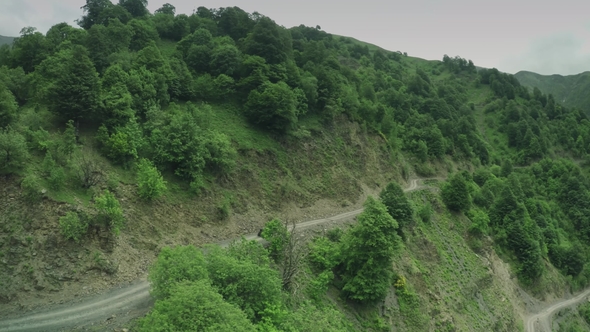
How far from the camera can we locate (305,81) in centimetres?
5572

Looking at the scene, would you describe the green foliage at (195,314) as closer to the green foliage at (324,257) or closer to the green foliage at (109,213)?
the green foliage at (109,213)

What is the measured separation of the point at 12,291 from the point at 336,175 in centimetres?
3855

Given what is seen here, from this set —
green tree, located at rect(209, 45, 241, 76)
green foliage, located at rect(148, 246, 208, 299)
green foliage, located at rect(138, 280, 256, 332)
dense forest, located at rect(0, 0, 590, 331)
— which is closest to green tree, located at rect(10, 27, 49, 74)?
dense forest, located at rect(0, 0, 590, 331)

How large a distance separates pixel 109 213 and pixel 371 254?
67.2ft

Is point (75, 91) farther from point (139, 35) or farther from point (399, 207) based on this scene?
point (399, 207)

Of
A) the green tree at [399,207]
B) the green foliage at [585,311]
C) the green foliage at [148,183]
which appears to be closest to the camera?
the green foliage at [148,183]

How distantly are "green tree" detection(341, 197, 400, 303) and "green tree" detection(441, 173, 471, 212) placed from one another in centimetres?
2969

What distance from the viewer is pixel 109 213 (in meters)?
27.0

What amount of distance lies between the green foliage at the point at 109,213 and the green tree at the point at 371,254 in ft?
61.4

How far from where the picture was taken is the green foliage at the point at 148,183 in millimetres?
31656

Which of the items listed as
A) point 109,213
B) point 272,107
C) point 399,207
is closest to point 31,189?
point 109,213

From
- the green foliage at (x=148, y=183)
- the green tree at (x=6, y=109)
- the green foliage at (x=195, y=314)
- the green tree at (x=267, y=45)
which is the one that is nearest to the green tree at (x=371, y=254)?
the green foliage at (x=195, y=314)

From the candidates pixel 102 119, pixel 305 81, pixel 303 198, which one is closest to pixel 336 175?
pixel 303 198

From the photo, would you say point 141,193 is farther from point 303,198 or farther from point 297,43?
point 297,43
